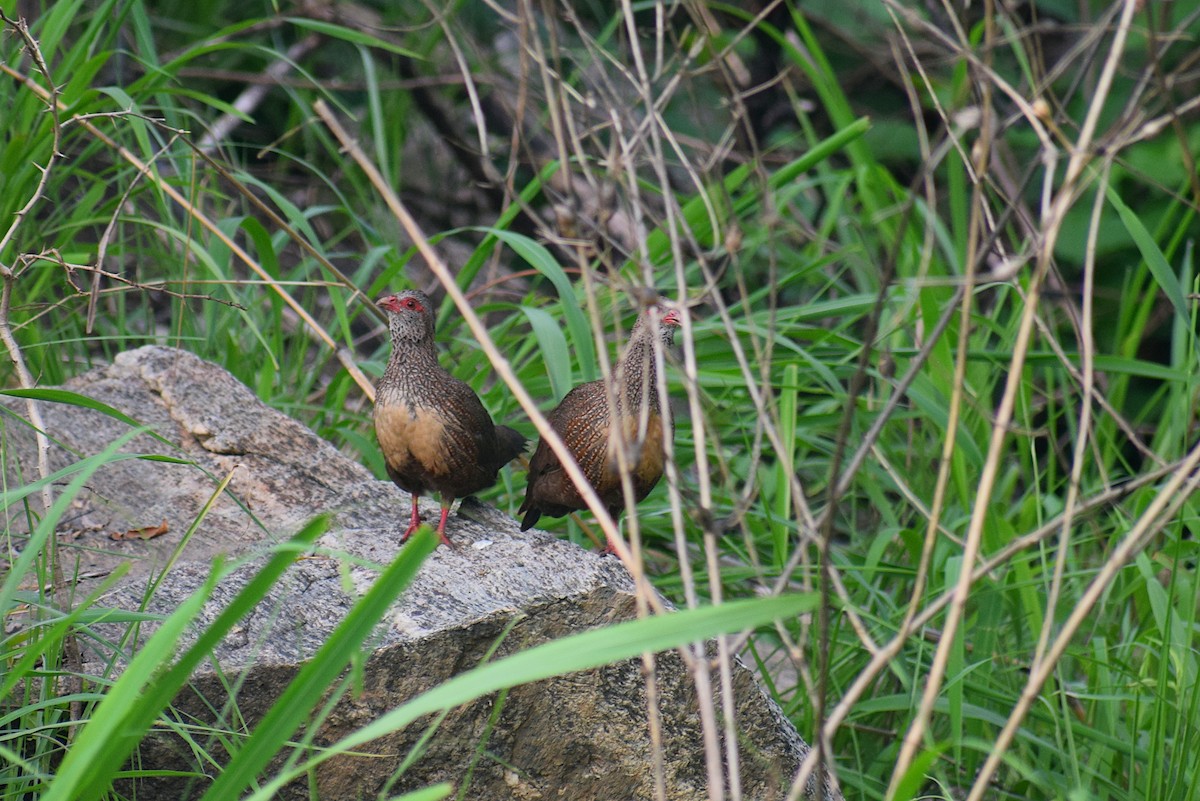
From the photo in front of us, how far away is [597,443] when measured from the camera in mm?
3119

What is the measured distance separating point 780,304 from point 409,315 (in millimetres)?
2700

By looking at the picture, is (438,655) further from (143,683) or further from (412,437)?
(143,683)

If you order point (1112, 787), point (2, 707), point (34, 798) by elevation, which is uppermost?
point (2, 707)

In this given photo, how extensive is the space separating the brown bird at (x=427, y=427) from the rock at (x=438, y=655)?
147mm

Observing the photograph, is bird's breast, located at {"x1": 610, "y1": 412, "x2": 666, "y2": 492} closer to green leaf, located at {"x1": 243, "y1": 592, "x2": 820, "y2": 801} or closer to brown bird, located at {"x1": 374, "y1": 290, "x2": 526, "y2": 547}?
brown bird, located at {"x1": 374, "y1": 290, "x2": 526, "y2": 547}

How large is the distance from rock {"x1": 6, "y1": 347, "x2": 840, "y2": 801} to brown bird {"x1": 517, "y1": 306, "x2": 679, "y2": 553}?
0.16 m

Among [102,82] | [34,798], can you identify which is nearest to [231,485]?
[34,798]

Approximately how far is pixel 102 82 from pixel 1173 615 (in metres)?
4.67

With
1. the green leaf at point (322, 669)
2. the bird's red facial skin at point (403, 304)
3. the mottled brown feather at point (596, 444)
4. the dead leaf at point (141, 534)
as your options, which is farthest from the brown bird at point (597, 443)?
the green leaf at point (322, 669)

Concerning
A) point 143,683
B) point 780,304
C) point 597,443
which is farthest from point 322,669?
point 780,304

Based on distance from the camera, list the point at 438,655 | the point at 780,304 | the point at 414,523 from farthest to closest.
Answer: the point at 780,304, the point at 414,523, the point at 438,655

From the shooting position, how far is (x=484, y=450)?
10.4 ft

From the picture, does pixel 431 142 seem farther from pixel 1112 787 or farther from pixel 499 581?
pixel 1112 787

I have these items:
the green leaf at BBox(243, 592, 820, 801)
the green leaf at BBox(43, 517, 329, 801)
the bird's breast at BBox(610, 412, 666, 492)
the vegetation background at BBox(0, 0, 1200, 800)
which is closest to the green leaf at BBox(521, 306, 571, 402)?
the vegetation background at BBox(0, 0, 1200, 800)
